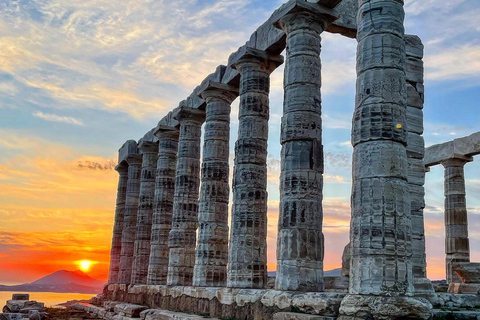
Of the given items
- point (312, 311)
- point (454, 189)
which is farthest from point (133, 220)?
point (312, 311)

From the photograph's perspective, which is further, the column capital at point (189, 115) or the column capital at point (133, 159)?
the column capital at point (133, 159)

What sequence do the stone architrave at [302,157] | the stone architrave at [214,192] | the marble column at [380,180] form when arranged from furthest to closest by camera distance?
1. the stone architrave at [214,192]
2. the stone architrave at [302,157]
3. the marble column at [380,180]

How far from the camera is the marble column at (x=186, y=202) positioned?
81.6 ft

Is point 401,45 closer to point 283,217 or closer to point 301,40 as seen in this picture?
point 301,40

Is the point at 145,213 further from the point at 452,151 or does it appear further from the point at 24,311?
the point at 452,151

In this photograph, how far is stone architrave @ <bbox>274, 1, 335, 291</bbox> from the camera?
15520 millimetres

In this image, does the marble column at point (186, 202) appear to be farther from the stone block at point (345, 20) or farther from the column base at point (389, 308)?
the column base at point (389, 308)

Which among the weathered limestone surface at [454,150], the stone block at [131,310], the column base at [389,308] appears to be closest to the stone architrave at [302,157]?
the column base at [389,308]

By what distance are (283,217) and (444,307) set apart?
15.9ft

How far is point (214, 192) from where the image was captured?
2261 cm

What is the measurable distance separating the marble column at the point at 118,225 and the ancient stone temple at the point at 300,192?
13.3ft

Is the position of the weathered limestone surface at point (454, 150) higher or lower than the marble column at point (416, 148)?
higher

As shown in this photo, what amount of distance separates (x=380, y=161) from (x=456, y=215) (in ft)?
64.9

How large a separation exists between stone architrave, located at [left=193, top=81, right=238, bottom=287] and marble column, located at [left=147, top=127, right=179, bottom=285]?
540 cm
